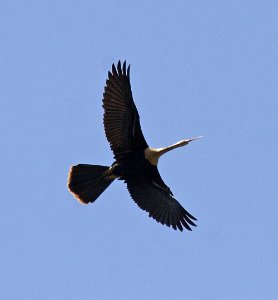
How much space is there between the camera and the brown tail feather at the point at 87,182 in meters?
32.7

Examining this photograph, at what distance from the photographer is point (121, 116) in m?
32.6

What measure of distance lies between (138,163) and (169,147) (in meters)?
0.82

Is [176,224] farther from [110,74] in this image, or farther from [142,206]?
[110,74]

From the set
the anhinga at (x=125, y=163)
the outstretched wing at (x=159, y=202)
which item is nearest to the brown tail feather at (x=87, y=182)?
the anhinga at (x=125, y=163)

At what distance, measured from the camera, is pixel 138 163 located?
108 ft

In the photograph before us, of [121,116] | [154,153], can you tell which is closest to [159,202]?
[154,153]

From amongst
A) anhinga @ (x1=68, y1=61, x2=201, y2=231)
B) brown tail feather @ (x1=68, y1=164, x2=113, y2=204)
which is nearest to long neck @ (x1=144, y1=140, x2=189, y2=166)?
anhinga @ (x1=68, y1=61, x2=201, y2=231)

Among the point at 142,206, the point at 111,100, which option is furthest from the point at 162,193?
the point at 111,100

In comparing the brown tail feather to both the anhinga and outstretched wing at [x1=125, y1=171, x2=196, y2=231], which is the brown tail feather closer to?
the anhinga

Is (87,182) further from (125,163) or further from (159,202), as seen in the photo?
(159,202)

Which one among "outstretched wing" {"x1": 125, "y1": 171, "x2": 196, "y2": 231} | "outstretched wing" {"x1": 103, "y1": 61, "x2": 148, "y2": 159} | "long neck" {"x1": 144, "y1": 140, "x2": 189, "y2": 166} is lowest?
"outstretched wing" {"x1": 125, "y1": 171, "x2": 196, "y2": 231}

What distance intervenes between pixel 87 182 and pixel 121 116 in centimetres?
173

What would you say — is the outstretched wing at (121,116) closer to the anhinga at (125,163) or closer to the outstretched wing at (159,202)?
the anhinga at (125,163)

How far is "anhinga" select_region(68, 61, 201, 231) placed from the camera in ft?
106
